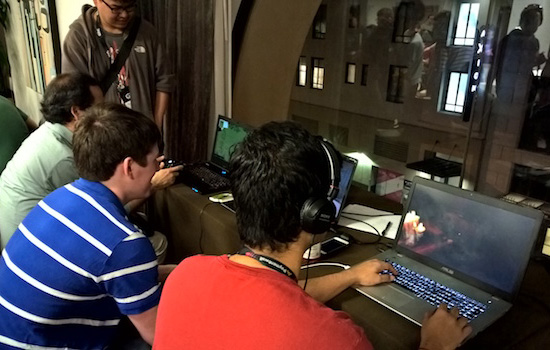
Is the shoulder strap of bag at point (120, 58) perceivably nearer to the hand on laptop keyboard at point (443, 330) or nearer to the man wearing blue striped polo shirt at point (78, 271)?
the man wearing blue striped polo shirt at point (78, 271)

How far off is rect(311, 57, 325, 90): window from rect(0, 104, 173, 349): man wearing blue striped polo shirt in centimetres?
565

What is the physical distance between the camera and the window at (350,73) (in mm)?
6262

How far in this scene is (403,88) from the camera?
571 cm

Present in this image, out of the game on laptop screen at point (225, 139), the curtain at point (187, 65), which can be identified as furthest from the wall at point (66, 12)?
the game on laptop screen at point (225, 139)

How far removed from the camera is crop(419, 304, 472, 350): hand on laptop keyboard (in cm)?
96

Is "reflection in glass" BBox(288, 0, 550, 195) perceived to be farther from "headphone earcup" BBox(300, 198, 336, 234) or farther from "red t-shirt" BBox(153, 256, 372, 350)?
"red t-shirt" BBox(153, 256, 372, 350)

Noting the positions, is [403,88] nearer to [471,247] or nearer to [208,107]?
[208,107]

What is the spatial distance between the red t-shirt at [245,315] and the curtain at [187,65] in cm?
219

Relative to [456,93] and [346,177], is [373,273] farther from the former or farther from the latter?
[456,93]

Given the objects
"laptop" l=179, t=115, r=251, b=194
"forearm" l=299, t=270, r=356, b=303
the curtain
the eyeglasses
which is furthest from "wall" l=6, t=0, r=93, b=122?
"forearm" l=299, t=270, r=356, b=303

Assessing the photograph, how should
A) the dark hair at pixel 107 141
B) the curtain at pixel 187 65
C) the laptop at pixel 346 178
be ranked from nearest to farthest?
the dark hair at pixel 107 141, the laptop at pixel 346 178, the curtain at pixel 187 65

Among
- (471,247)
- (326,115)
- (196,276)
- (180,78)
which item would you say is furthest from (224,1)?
(326,115)

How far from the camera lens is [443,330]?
3.24 feet

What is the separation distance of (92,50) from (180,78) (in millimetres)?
594
